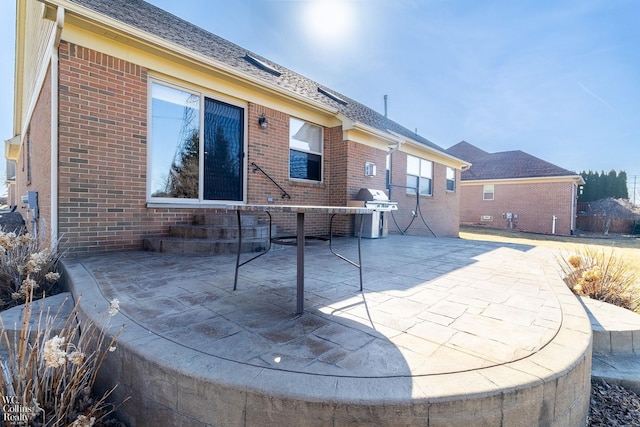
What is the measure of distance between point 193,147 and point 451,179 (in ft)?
36.5

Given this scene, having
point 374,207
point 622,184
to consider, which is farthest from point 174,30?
point 622,184

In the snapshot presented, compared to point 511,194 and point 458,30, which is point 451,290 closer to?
point 458,30

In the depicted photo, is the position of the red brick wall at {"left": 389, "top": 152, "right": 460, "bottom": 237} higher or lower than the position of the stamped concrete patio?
higher

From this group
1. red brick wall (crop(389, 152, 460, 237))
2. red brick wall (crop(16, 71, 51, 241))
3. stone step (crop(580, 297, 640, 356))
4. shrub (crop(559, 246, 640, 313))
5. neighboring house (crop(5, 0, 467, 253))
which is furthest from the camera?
red brick wall (crop(389, 152, 460, 237))

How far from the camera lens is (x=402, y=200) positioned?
9.90 metres

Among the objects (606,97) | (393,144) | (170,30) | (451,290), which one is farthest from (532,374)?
(606,97)

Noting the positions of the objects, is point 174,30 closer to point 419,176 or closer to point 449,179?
point 419,176

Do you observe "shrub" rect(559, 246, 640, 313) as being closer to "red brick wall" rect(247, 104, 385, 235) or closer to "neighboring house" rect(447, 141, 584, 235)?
"red brick wall" rect(247, 104, 385, 235)

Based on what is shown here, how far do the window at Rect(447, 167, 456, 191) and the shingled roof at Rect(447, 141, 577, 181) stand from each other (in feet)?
30.3

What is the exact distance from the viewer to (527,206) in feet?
62.7

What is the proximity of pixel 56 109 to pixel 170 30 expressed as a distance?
3001 mm

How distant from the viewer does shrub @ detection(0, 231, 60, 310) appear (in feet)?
9.55

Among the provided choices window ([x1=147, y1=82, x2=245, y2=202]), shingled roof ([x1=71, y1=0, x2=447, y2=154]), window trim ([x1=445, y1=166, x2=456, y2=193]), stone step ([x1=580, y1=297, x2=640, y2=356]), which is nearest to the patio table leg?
stone step ([x1=580, y1=297, x2=640, y2=356])

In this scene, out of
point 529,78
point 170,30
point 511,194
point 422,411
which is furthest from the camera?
point 511,194
